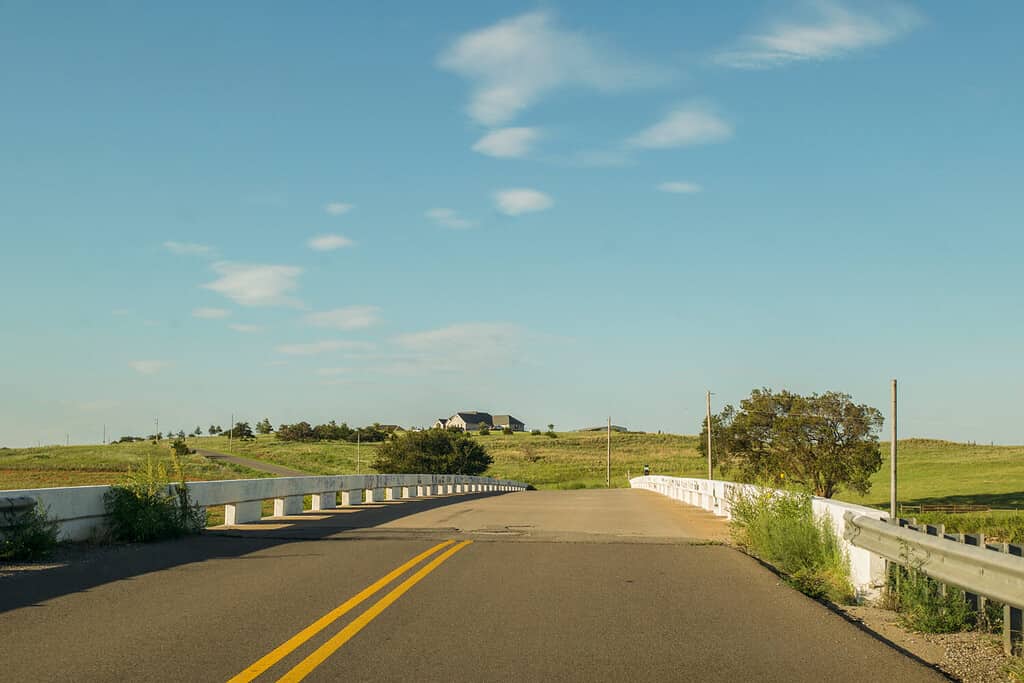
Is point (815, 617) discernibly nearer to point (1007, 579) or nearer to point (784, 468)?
point (1007, 579)

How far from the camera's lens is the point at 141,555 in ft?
42.8

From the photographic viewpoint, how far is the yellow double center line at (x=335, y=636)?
6.54 m

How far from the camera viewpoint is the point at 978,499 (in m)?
72.1

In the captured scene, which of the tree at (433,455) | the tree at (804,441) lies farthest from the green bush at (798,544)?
the tree at (433,455)

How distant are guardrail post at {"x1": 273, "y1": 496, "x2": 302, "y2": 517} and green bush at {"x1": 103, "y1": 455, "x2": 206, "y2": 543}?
16.0 ft

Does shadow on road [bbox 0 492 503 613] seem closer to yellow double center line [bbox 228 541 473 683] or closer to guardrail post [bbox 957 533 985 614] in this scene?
yellow double center line [bbox 228 541 473 683]

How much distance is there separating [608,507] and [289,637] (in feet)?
70.8

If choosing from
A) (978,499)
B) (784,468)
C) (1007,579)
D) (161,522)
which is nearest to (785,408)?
(784,468)

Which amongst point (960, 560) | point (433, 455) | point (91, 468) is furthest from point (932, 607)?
point (91, 468)

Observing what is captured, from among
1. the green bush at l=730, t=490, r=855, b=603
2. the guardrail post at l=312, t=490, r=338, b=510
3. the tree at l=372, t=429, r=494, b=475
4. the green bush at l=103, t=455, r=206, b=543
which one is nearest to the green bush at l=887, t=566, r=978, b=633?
the green bush at l=730, t=490, r=855, b=603

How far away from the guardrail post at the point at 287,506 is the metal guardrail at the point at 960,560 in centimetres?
1402

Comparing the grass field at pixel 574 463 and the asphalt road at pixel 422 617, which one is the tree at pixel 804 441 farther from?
the asphalt road at pixel 422 617

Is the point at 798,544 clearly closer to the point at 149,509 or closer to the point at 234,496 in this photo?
the point at 149,509

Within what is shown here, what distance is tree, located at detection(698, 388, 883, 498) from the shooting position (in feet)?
201
